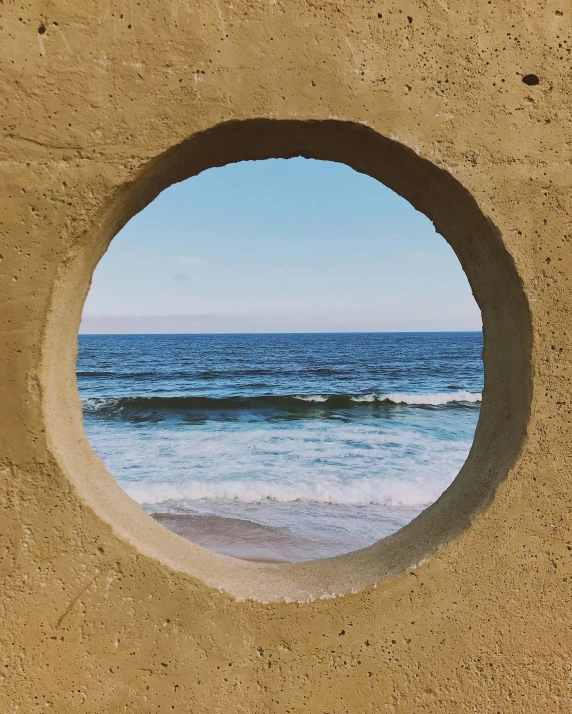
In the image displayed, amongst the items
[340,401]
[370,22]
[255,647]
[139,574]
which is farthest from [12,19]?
[340,401]

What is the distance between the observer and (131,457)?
11070 mm

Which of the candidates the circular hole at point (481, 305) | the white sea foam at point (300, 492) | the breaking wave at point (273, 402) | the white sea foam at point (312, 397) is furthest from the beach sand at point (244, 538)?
the white sea foam at point (312, 397)

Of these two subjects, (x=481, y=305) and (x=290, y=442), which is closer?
(x=481, y=305)

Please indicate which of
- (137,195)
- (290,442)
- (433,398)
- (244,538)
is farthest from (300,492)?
(433,398)

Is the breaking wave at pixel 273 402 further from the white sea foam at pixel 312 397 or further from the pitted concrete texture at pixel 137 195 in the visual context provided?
the pitted concrete texture at pixel 137 195

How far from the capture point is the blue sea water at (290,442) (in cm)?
771

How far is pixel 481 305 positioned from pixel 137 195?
5.32ft

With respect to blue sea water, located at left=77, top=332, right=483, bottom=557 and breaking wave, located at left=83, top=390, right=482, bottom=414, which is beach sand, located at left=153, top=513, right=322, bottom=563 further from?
breaking wave, located at left=83, top=390, right=482, bottom=414

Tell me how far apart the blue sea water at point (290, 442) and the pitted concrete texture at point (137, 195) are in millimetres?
4374

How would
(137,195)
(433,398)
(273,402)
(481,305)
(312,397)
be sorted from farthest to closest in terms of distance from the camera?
(433,398) → (312,397) → (273,402) → (481,305) → (137,195)

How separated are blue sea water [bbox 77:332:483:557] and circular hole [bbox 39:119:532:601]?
14.1 ft

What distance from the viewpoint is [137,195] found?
6.22ft

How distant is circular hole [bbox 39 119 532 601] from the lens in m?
1.83

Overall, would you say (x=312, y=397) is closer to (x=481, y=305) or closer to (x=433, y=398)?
(x=433, y=398)
